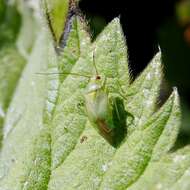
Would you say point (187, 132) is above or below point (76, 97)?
below

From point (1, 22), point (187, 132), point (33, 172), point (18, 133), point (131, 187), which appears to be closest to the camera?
point (131, 187)

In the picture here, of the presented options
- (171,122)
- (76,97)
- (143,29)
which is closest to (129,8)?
(143,29)

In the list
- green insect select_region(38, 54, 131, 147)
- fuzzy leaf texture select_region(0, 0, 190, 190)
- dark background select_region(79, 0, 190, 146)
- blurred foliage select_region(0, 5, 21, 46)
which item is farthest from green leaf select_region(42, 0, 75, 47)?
dark background select_region(79, 0, 190, 146)

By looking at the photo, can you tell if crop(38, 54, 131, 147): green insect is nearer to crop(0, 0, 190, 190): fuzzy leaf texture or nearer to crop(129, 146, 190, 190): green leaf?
crop(0, 0, 190, 190): fuzzy leaf texture

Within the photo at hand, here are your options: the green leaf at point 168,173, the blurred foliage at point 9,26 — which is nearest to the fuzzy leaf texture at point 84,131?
the green leaf at point 168,173

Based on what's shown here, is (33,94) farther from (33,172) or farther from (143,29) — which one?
(143,29)

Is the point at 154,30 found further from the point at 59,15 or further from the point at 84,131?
the point at 84,131
